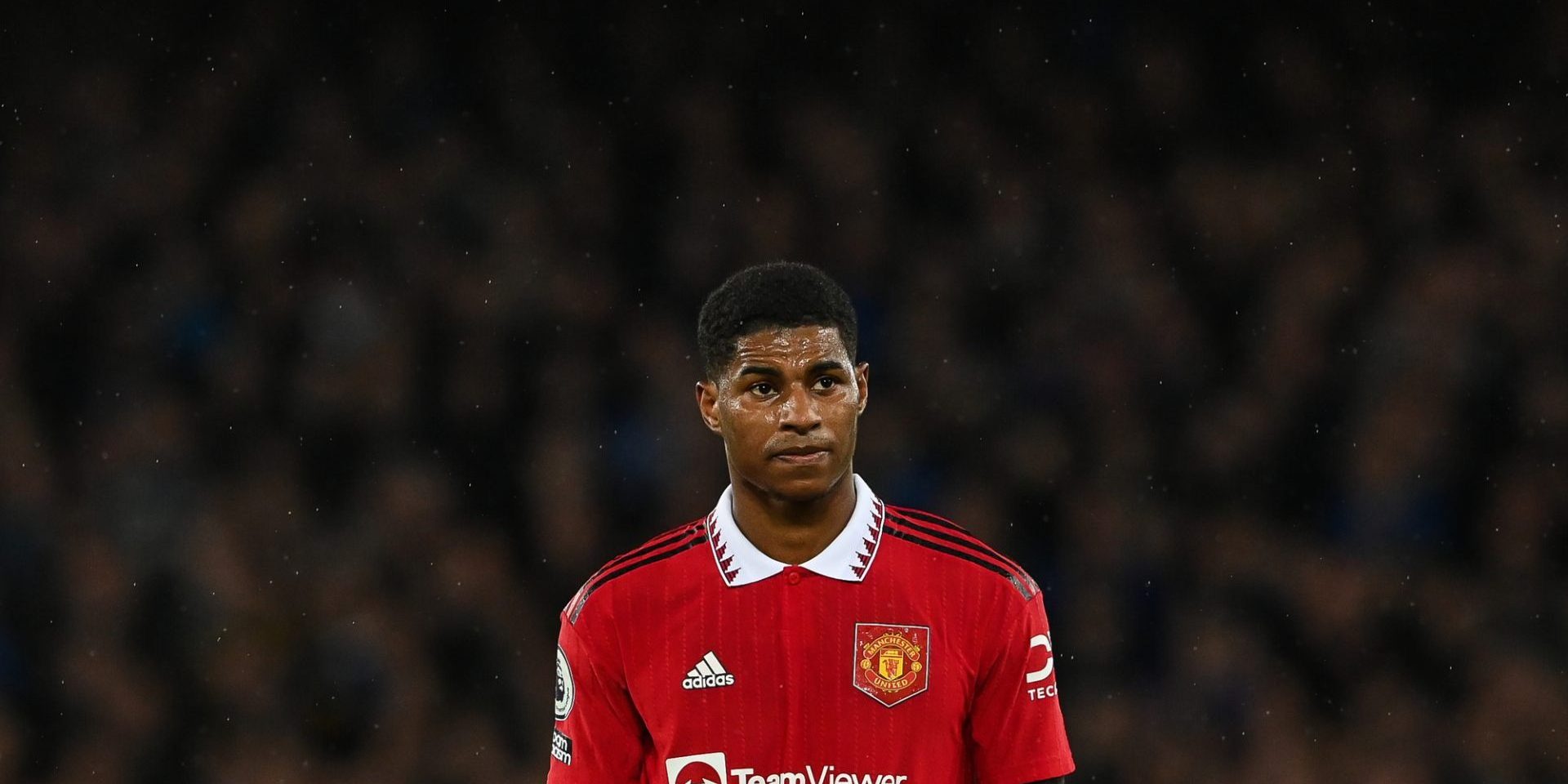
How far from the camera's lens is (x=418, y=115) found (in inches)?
175

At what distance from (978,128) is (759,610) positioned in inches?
113

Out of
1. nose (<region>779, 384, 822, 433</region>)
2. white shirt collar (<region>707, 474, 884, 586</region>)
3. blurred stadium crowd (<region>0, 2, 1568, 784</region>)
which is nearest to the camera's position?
nose (<region>779, 384, 822, 433</region>)

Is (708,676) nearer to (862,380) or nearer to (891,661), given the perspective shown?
(891,661)

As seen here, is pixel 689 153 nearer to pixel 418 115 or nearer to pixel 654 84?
pixel 654 84

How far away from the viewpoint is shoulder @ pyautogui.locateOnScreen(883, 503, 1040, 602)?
186cm

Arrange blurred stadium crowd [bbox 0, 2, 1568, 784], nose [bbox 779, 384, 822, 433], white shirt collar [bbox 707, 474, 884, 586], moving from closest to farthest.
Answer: nose [bbox 779, 384, 822, 433] → white shirt collar [bbox 707, 474, 884, 586] → blurred stadium crowd [bbox 0, 2, 1568, 784]

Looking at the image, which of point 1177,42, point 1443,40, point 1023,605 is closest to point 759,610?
point 1023,605

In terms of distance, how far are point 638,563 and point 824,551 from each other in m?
0.23

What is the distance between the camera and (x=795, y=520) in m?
1.85

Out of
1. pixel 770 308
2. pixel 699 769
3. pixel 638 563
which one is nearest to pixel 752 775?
pixel 699 769

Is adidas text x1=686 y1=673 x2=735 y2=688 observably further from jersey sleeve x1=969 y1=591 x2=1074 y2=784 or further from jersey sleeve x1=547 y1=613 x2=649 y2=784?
jersey sleeve x1=969 y1=591 x2=1074 y2=784

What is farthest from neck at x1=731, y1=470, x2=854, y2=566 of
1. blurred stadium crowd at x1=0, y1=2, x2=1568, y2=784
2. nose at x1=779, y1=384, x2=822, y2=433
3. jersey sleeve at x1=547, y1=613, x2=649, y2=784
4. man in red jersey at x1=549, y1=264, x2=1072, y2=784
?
blurred stadium crowd at x1=0, y1=2, x2=1568, y2=784

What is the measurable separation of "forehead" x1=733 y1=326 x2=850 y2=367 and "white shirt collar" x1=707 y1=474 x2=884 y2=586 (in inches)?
7.9

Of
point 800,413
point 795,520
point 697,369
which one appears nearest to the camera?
point 800,413
